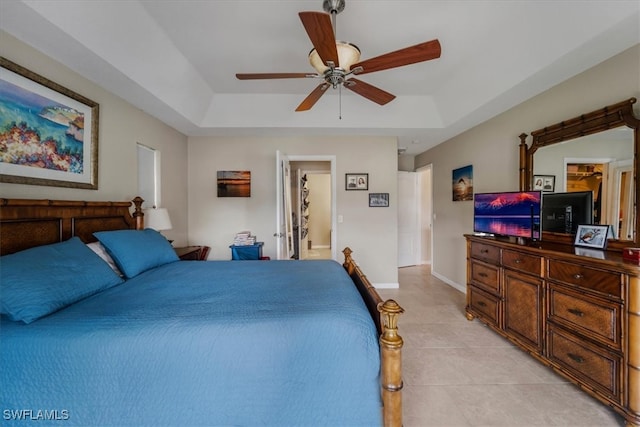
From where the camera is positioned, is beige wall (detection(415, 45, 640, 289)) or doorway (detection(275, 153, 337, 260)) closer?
beige wall (detection(415, 45, 640, 289))

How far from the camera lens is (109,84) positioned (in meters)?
2.42

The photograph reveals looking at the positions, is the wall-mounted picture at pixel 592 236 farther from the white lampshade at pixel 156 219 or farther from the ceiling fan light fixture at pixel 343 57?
the white lampshade at pixel 156 219

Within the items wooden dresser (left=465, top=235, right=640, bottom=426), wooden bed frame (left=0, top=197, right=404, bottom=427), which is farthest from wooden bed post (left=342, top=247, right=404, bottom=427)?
wooden dresser (left=465, top=235, right=640, bottom=426)

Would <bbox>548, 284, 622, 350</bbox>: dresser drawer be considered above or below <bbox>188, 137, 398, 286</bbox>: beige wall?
below

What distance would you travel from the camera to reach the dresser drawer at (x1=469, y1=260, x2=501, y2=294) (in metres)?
2.63

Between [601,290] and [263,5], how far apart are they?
3.16 meters

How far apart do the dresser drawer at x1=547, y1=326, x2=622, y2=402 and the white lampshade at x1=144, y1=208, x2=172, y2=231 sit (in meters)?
3.78

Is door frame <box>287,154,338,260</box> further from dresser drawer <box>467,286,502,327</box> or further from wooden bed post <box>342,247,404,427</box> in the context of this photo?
wooden bed post <box>342,247,404,427</box>

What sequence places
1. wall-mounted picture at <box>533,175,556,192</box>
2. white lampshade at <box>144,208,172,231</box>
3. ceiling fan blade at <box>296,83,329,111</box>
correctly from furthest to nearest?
white lampshade at <box>144,208,172,231</box>
wall-mounted picture at <box>533,175,556,192</box>
ceiling fan blade at <box>296,83,329,111</box>

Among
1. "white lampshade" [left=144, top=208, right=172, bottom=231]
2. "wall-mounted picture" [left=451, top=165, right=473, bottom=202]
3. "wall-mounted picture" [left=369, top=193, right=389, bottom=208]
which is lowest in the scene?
"white lampshade" [left=144, top=208, right=172, bottom=231]

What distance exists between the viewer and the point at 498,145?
3.38m

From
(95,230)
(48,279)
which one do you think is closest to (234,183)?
(95,230)

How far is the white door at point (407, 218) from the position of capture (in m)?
5.71

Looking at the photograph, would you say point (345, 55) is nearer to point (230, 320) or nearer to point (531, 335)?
point (230, 320)
